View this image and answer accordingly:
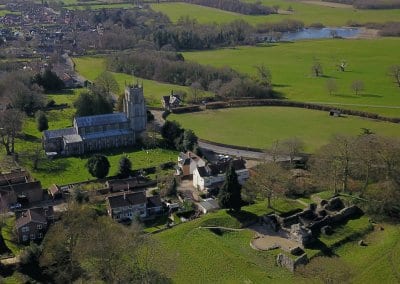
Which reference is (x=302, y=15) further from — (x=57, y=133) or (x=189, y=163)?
(x=189, y=163)

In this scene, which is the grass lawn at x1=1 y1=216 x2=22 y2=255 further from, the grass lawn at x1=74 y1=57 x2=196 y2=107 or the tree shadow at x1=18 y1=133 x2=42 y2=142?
the grass lawn at x1=74 y1=57 x2=196 y2=107

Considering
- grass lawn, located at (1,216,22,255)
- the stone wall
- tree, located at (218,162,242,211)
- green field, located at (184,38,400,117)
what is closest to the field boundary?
green field, located at (184,38,400,117)

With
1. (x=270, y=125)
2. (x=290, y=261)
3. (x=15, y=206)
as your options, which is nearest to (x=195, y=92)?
(x=270, y=125)

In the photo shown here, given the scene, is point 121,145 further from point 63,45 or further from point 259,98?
point 63,45

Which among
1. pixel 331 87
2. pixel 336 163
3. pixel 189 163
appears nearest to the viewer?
pixel 336 163

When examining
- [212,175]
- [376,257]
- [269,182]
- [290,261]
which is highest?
[269,182]

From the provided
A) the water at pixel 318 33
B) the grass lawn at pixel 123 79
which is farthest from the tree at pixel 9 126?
the water at pixel 318 33

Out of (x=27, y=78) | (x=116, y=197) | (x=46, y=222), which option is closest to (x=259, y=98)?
(x=27, y=78)

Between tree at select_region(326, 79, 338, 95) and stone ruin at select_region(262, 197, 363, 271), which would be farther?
tree at select_region(326, 79, 338, 95)
